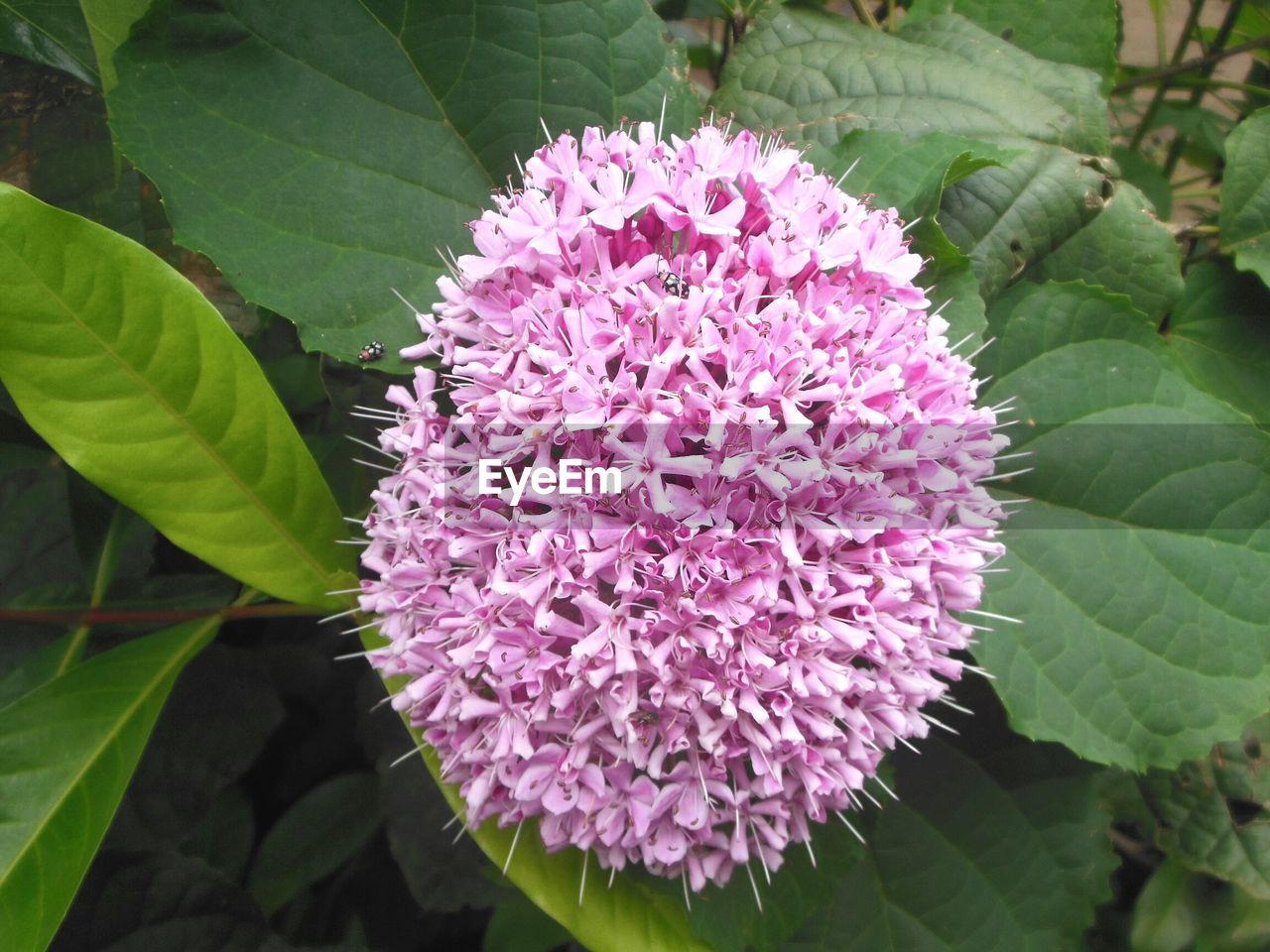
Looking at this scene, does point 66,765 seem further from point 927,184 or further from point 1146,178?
point 1146,178

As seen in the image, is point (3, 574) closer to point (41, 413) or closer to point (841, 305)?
point (41, 413)

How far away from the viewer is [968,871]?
1.42m

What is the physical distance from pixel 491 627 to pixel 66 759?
1.90ft

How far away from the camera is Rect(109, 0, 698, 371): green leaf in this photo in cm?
110

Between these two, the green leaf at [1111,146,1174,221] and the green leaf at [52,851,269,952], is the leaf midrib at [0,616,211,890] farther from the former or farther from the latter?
the green leaf at [1111,146,1174,221]

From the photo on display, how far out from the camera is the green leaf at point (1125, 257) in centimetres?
132

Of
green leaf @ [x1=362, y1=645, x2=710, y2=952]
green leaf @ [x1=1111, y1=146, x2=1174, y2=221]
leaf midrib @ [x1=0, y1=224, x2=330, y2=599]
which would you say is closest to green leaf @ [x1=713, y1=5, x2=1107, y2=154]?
green leaf @ [x1=1111, y1=146, x2=1174, y2=221]

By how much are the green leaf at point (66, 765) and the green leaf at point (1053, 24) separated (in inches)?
57.5

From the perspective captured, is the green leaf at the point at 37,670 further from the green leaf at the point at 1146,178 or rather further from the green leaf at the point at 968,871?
the green leaf at the point at 1146,178

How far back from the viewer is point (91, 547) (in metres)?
1.30

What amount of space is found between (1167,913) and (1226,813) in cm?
25

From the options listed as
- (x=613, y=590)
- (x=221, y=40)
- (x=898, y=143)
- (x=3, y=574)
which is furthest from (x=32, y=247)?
(x=898, y=143)

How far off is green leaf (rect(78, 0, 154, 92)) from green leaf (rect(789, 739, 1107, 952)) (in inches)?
59.5

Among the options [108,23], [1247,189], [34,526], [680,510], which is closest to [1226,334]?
[1247,189]
